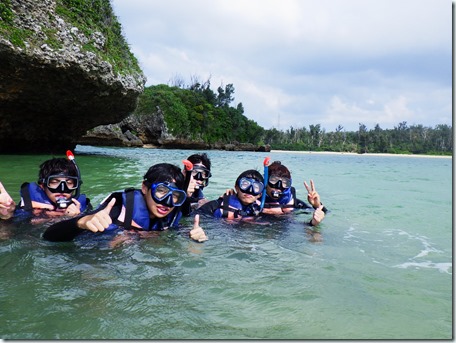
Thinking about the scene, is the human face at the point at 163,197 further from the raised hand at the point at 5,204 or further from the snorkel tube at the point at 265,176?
the snorkel tube at the point at 265,176

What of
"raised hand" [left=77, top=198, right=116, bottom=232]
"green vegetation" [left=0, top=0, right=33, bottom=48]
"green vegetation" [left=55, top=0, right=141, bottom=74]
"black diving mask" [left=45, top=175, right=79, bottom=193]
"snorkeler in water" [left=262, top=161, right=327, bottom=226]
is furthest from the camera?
"green vegetation" [left=55, top=0, right=141, bottom=74]

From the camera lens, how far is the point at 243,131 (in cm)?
7075

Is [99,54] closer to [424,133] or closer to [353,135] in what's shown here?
[353,135]

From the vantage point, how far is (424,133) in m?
104

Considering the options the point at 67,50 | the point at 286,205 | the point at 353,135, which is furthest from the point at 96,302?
the point at 353,135

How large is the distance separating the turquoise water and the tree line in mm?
45109

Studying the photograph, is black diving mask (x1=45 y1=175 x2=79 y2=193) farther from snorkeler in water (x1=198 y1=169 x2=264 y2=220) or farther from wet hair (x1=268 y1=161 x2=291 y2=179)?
wet hair (x1=268 y1=161 x2=291 y2=179)

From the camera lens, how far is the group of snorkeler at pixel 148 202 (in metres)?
3.79

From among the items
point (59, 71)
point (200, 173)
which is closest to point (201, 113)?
point (59, 71)

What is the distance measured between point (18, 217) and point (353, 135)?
103470 millimetres

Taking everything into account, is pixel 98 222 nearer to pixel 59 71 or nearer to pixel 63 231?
pixel 63 231

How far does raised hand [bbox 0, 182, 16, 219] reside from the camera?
423 cm

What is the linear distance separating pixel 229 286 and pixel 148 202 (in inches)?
58.5

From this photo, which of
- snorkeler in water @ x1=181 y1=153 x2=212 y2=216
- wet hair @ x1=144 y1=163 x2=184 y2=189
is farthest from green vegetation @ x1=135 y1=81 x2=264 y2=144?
wet hair @ x1=144 y1=163 x2=184 y2=189
